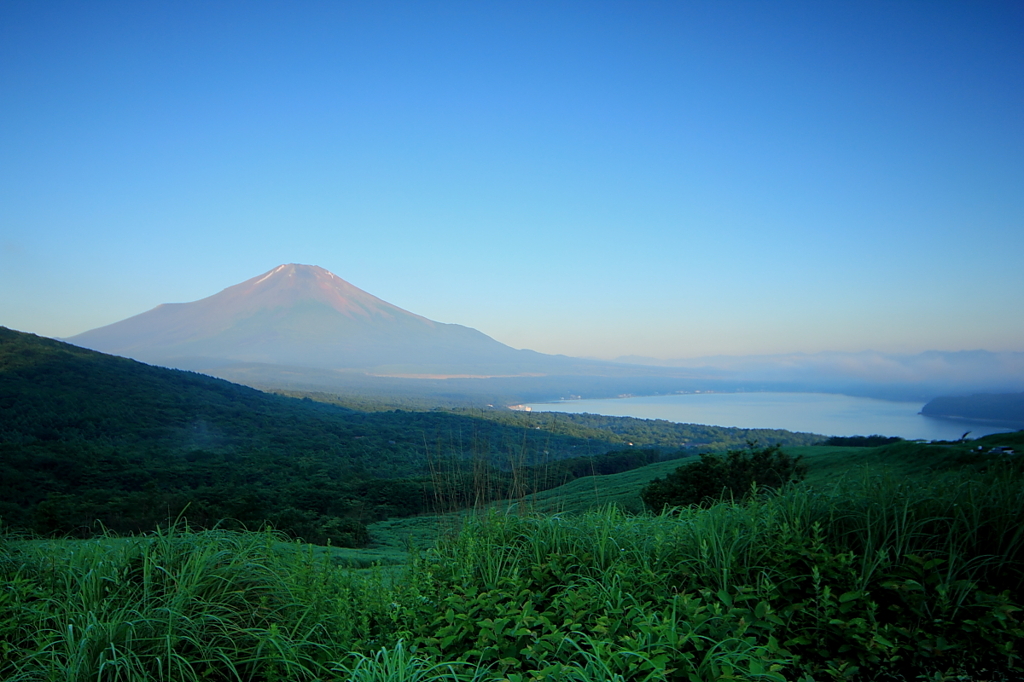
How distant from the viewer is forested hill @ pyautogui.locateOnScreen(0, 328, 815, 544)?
12.9 m

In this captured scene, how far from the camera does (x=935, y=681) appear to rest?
2.30m

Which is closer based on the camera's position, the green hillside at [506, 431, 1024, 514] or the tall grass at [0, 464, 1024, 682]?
the tall grass at [0, 464, 1024, 682]

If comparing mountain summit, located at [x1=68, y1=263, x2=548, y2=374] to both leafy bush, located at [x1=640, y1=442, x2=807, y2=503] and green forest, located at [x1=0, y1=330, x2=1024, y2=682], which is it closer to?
leafy bush, located at [x1=640, y1=442, x2=807, y2=503]

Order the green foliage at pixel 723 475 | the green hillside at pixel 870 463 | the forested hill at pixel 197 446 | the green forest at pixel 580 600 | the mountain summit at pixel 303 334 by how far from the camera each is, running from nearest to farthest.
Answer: the green forest at pixel 580 600, the green hillside at pixel 870 463, the green foliage at pixel 723 475, the forested hill at pixel 197 446, the mountain summit at pixel 303 334

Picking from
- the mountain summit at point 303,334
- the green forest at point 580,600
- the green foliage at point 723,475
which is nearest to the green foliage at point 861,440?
the green foliage at point 723,475

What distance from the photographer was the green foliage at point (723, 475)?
8070mm

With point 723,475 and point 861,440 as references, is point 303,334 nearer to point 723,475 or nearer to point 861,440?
point 861,440

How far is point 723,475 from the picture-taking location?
8.20 metres

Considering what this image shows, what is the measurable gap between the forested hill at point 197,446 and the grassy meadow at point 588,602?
400cm

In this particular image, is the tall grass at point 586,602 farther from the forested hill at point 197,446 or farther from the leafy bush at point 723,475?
the leafy bush at point 723,475

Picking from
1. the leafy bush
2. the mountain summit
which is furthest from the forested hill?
the mountain summit

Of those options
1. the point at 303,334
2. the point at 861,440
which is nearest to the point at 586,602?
the point at 861,440

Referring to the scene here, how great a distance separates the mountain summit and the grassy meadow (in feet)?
325

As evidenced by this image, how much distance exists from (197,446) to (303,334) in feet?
303
